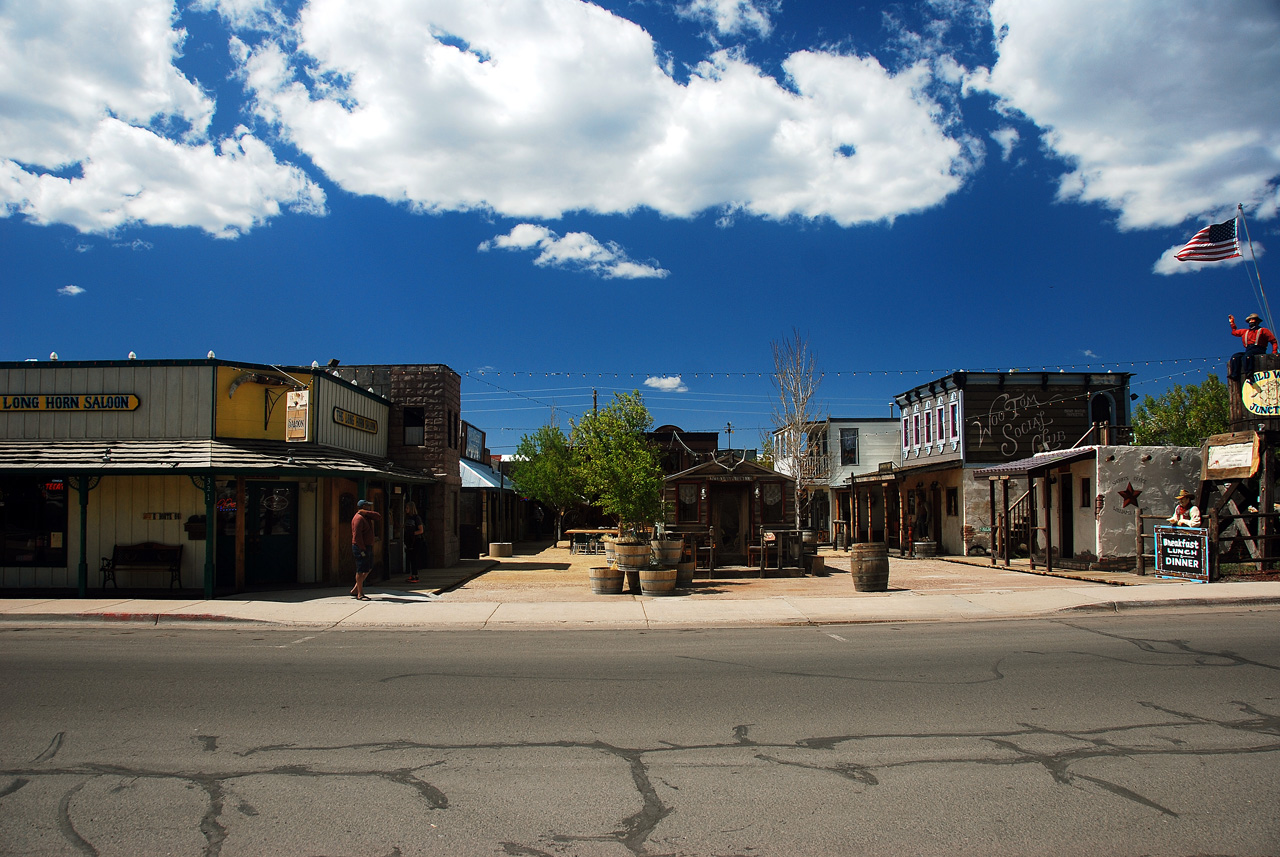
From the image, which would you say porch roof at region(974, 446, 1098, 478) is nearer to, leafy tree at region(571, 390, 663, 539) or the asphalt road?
leafy tree at region(571, 390, 663, 539)

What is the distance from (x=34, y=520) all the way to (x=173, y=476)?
2932 mm

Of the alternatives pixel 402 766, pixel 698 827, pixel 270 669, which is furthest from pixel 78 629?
pixel 698 827

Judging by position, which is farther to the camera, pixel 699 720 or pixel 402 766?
pixel 699 720

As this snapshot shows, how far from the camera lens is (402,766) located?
5.30m

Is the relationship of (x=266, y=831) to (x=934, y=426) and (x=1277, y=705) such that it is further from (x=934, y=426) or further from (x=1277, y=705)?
(x=934, y=426)

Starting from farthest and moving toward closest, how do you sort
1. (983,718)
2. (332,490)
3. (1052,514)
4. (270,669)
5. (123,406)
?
1. (1052,514)
2. (332,490)
3. (123,406)
4. (270,669)
5. (983,718)

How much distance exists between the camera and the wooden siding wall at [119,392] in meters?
16.2

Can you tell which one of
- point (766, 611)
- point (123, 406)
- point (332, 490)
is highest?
point (123, 406)

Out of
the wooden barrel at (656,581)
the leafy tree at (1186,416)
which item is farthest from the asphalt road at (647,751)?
the leafy tree at (1186,416)

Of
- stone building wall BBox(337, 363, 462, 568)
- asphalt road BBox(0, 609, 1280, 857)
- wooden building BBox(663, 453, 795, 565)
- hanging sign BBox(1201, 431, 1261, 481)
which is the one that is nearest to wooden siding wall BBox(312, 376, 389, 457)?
stone building wall BBox(337, 363, 462, 568)

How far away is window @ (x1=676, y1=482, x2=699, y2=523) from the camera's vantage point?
2205cm

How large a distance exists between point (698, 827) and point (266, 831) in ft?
7.57

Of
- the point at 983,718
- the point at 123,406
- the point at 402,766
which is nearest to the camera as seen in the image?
the point at 402,766

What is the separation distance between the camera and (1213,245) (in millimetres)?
16672
